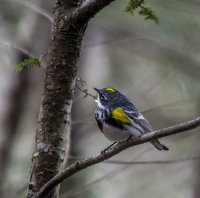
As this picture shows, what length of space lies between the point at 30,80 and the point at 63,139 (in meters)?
3.42

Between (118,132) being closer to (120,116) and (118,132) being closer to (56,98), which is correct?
(120,116)

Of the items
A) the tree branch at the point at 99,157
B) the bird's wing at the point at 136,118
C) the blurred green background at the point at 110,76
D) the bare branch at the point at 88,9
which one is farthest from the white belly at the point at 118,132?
the blurred green background at the point at 110,76

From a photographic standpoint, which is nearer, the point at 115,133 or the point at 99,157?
the point at 99,157

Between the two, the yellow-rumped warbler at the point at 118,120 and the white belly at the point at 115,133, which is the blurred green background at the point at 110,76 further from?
the white belly at the point at 115,133

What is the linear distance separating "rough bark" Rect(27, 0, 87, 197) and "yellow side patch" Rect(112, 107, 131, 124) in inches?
22.3

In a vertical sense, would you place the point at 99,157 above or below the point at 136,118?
below

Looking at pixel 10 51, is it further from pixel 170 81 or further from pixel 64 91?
pixel 64 91

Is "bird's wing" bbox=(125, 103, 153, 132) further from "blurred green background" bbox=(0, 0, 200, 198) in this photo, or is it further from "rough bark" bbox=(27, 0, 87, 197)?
"blurred green background" bbox=(0, 0, 200, 198)

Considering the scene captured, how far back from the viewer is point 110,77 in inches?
261

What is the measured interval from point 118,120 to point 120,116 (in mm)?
59

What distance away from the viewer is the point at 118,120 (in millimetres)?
2711

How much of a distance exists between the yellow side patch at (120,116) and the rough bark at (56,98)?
1.86 feet

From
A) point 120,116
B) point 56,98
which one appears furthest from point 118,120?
point 56,98

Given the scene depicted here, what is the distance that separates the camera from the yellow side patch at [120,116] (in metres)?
2.70
